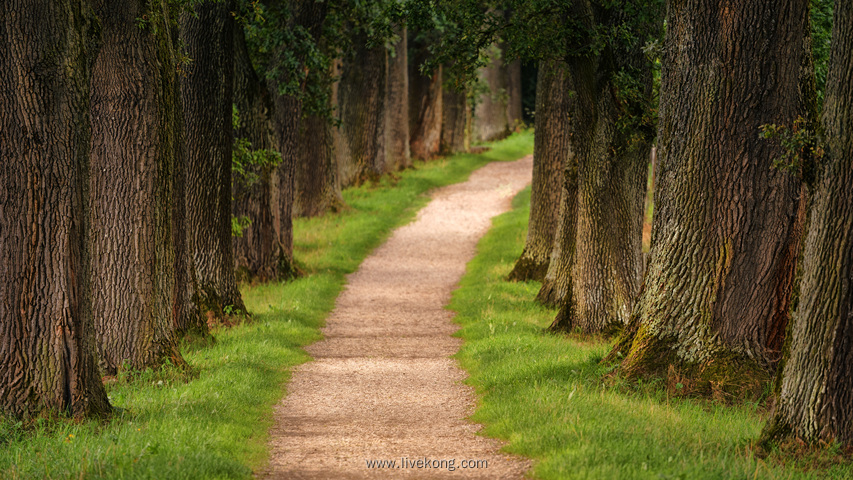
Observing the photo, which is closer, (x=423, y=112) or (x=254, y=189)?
(x=254, y=189)

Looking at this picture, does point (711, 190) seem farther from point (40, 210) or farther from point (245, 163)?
point (245, 163)

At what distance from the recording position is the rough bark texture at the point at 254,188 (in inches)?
598

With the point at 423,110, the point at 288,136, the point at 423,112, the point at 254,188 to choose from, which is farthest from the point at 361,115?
the point at 254,188

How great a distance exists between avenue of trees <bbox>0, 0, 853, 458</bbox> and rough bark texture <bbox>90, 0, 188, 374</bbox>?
0.07 ft

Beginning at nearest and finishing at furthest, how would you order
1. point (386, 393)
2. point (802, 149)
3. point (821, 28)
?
1. point (802, 149)
2. point (386, 393)
3. point (821, 28)

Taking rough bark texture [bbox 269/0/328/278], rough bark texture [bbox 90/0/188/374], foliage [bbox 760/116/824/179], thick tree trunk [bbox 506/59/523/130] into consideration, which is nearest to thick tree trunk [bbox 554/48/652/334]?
foliage [bbox 760/116/824/179]

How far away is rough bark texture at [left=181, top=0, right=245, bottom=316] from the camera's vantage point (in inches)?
497

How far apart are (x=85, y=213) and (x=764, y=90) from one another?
19.6 ft

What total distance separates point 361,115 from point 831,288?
22786mm

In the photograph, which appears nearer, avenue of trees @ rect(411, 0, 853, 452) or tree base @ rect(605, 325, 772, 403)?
avenue of trees @ rect(411, 0, 853, 452)

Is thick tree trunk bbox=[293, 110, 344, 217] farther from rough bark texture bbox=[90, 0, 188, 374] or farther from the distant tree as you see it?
rough bark texture bbox=[90, 0, 188, 374]

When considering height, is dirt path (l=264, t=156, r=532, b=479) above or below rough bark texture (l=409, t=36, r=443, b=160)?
below

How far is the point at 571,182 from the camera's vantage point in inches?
530

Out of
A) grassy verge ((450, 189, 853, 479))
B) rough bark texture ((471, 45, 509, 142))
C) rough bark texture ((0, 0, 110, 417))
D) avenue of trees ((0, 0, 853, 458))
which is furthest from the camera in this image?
rough bark texture ((471, 45, 509, 142))
